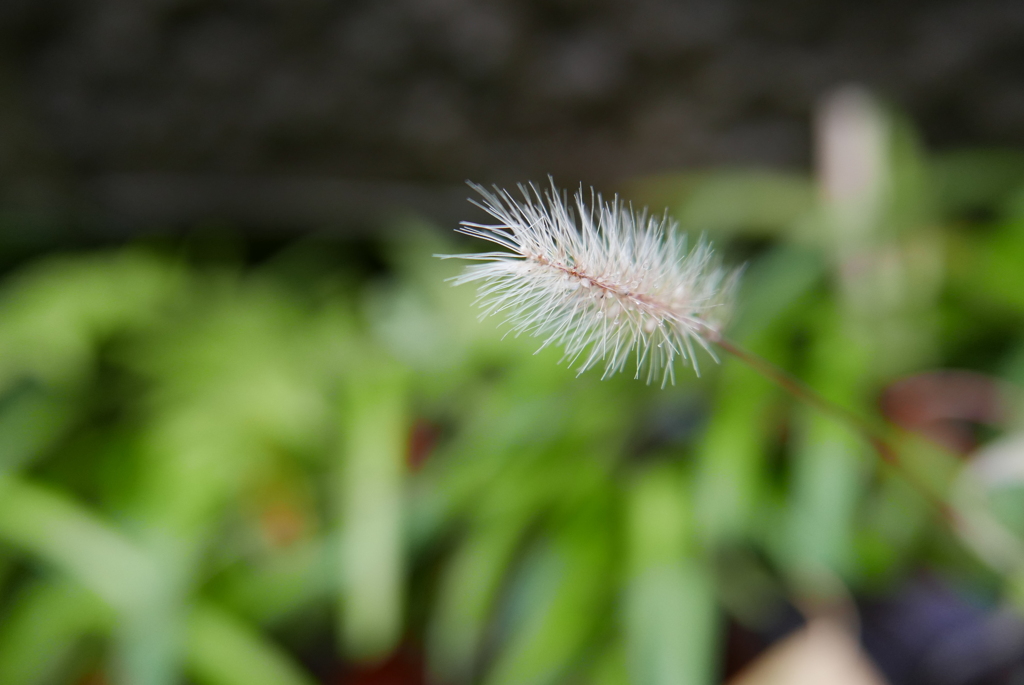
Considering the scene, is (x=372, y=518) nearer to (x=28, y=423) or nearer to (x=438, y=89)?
(x=28, y=423)

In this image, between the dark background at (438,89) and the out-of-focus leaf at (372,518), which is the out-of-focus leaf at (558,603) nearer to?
the out-of-focus leaf at (372,518)

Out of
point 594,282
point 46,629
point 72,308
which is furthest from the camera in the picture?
point 72,308

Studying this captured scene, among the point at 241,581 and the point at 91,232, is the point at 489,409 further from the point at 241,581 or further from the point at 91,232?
the point at 91,232

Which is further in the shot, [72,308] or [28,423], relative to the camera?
[72,308]

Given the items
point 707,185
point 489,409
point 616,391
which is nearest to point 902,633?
point 616,391

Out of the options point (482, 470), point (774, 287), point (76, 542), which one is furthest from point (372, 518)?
point (774, 287)

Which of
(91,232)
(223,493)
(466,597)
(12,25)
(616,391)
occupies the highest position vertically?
(12,25)

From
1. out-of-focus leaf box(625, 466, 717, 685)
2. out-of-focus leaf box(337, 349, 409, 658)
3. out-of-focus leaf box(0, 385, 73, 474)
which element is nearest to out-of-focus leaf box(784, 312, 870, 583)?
out-of-focus leaf box(625, 466, 717, 685)
